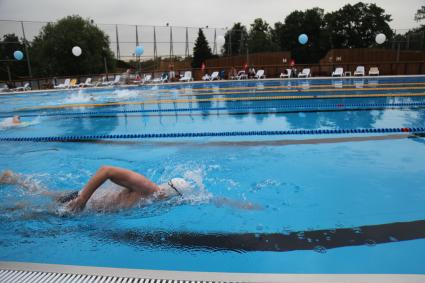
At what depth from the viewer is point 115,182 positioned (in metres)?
2.69

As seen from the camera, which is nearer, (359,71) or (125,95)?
(125,95)

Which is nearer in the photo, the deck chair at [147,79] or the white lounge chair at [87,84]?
the white lounge chair at [87,84]

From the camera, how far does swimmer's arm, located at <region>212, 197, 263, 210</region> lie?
3.47m

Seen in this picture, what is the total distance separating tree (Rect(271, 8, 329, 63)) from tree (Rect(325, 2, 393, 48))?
4.72ft

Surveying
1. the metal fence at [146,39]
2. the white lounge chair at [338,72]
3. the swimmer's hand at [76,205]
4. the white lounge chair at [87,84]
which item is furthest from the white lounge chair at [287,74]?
the swimmer's hand at [76,205]

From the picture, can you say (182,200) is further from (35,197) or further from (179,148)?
(179,148)

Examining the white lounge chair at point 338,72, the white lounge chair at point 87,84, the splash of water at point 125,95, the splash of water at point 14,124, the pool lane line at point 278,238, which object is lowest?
the pool lane line at point 278,238

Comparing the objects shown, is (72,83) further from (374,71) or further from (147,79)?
(374,71)

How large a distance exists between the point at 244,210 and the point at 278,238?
61cm

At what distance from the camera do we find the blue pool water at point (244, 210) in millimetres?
2566

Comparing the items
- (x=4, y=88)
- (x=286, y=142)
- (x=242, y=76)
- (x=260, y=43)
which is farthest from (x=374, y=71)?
(x=260, y=43)

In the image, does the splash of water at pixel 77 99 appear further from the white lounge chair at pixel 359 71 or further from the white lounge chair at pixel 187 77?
the white lounge chair at pixel 359 71

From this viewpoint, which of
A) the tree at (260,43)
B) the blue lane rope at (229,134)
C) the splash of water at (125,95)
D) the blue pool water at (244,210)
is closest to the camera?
the blue pool water at (244,210)

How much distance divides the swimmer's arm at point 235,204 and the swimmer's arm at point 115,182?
2.73 feet
